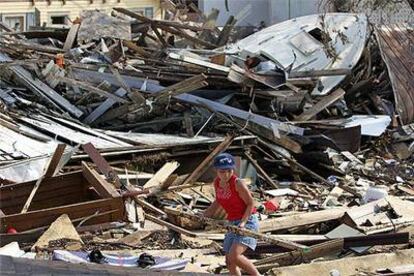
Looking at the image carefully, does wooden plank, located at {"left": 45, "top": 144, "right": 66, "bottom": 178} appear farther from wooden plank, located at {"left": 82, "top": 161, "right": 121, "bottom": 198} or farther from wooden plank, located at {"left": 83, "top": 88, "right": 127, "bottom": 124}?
wooden plank, located at {"left": 83, "top": 88, "right": 127, "bottom": 124}

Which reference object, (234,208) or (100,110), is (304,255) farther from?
(100,110)

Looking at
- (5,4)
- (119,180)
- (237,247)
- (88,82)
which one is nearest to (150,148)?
(119,180)

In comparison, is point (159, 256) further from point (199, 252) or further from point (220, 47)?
point (220, 47)

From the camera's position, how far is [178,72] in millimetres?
13508

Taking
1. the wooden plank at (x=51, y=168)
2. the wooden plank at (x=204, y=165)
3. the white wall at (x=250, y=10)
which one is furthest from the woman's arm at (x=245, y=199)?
the white wall at (x=250, y=10)

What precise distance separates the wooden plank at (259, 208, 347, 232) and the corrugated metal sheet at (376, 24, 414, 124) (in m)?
6.14

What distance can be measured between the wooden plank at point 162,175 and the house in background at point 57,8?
579 inches

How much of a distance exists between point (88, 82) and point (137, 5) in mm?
13916

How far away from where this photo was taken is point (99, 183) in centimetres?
895

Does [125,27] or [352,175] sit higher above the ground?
[125,27]

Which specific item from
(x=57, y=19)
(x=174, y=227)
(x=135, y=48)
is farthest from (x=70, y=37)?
(x=57, y=19)

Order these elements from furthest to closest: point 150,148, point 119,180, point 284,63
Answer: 1. point 284,63
2. point 150,148
3. point 119,180

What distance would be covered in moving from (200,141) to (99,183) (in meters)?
2.91

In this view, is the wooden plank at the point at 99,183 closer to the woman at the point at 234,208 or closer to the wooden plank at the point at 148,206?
the wooden plank at the point at 148,206
